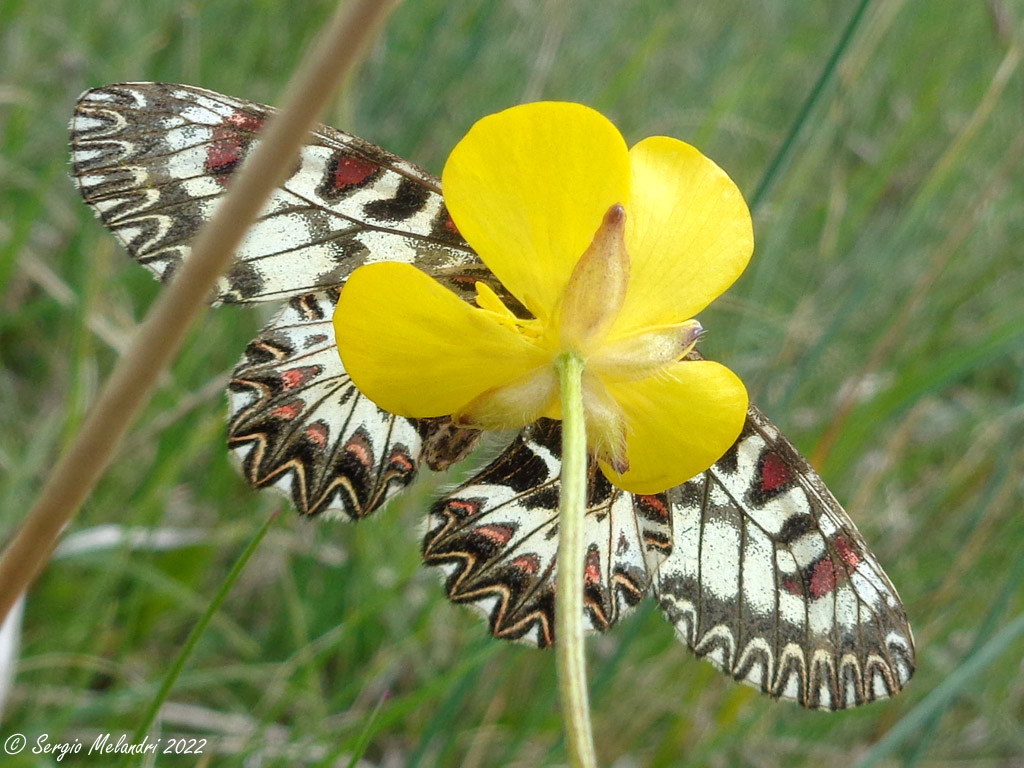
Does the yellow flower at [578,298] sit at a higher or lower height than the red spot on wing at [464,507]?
higher

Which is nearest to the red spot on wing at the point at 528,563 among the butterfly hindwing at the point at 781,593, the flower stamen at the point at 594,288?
the butterfly hindwing at the point at 781,593

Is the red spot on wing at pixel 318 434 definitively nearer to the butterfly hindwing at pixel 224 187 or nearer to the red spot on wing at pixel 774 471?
the butterfly hindwing at pixel 224 187

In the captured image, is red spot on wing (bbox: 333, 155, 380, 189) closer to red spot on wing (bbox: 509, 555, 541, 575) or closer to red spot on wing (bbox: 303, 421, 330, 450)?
red spot on wing (bbox: 303, 421, 330, 450)

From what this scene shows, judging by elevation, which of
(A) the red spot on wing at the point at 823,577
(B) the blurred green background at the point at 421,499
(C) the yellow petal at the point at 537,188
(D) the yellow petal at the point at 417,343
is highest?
(C) the yellow petal at the point at 537,188

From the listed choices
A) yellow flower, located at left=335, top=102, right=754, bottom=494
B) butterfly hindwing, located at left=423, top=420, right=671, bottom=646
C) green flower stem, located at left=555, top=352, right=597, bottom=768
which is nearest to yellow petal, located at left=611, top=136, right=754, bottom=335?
yellow flower, located at left=335, top=102, right=754, bottom=494

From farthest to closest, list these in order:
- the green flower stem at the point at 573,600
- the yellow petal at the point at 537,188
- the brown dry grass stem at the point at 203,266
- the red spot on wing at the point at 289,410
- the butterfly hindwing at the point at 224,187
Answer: the red spot on wing at the point at 289,410 → the butterfly hindwing at the point at 224,187 → the yellow petal at the point at 537,188 → the green flower stem at the point at 573,600 → the brown dry grass stem at the point at 203,266

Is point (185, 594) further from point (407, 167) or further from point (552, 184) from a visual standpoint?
point (552, 184)

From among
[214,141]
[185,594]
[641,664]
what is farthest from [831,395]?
[214,141]

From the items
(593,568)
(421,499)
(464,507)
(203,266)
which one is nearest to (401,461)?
(464,507)
